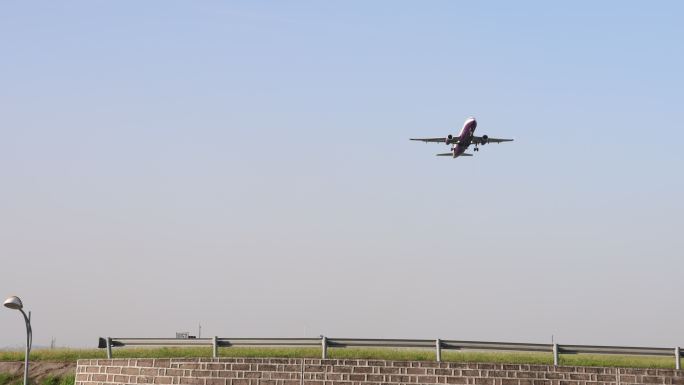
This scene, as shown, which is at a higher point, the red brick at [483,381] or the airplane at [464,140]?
the airplane at [464,140]

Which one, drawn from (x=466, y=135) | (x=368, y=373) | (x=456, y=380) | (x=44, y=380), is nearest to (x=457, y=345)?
(x=456, y=380)

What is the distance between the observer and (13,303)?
26562mm

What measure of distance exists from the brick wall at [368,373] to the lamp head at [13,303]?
3.47 metres

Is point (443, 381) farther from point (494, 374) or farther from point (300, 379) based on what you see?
point (300, 379)

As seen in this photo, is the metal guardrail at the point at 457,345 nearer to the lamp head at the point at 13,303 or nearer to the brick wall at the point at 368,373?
the brick wall at the point at 368,373

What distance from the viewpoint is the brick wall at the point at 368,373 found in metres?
25.6

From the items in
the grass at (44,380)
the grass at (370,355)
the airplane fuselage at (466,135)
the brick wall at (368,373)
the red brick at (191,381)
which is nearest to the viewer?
the brick wall at (368,373)

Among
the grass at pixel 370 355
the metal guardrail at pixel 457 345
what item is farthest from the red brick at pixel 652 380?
the grass at pixel 370 355

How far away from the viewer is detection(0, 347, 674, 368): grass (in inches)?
1326

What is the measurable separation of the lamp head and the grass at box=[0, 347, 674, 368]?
9615 millimetres

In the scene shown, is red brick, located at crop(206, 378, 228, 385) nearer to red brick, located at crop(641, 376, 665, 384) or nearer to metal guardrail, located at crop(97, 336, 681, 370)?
metal guardrail, located at crop(97, 336, 681, 370)

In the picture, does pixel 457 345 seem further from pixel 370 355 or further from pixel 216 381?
pixel 370 355

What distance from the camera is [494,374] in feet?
84.3

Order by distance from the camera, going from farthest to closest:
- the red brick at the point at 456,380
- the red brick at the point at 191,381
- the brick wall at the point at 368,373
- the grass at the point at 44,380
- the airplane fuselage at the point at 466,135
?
the airplane fuselage at the point at 466,135 < the grass at the point at 44,380 < the red brick at the point at 191,381 < the red brick at the point at 456,380 < the brick wall at the point at 368,373
